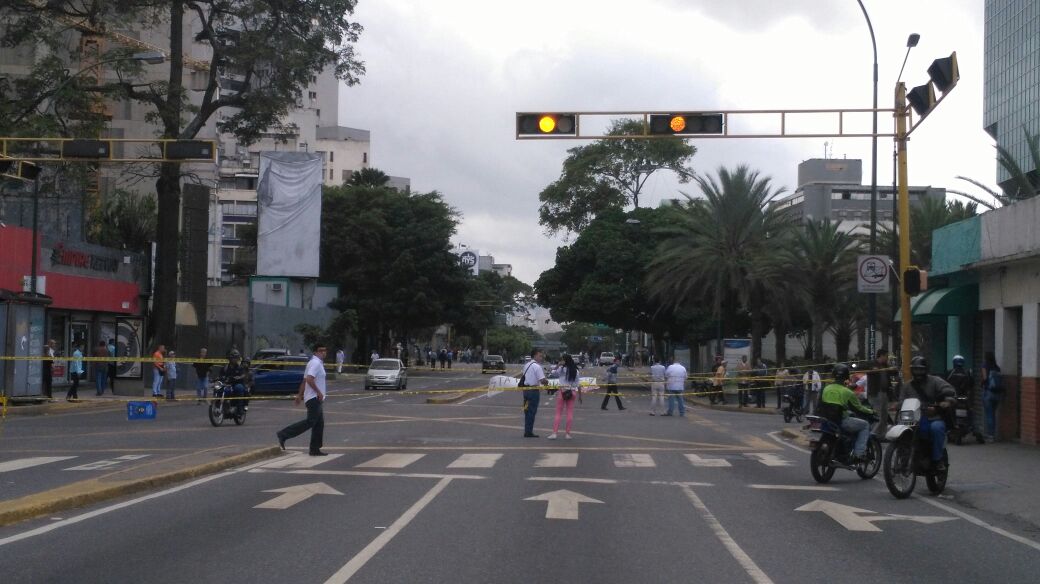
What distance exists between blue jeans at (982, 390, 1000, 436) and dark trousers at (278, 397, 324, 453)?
13.3m

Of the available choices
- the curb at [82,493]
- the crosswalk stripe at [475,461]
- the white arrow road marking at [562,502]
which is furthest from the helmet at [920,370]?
the curb at [82,493]

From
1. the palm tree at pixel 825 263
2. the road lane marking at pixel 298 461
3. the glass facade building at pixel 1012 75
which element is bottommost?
the road lane marking at pixel 298 461

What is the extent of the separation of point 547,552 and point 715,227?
41.0 m

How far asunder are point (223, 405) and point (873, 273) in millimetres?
14138

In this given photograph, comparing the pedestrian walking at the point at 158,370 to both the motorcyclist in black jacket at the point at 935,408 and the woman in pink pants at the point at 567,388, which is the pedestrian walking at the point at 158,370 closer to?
the woman in pink pants at the point at 567,388

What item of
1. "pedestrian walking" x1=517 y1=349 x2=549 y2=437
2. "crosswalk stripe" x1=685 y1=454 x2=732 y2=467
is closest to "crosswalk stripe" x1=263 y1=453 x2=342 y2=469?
"pedestrian walking" x1=517 y1=349 x2=549 y2=437

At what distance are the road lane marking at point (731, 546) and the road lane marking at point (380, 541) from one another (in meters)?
3.09

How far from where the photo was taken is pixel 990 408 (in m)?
22.8

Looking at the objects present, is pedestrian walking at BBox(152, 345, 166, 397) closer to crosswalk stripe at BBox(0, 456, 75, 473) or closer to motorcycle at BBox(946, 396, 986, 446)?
crosswalk stripe at BBox(0, 456, 75, 473)

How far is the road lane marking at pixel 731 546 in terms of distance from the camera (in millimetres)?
9156

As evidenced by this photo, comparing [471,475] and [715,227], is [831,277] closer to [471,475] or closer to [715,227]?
[715,227]

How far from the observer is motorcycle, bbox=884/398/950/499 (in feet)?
47.0

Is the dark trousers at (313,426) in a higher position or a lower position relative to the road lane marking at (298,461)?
higher

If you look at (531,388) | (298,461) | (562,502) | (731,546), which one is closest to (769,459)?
(531,388)
